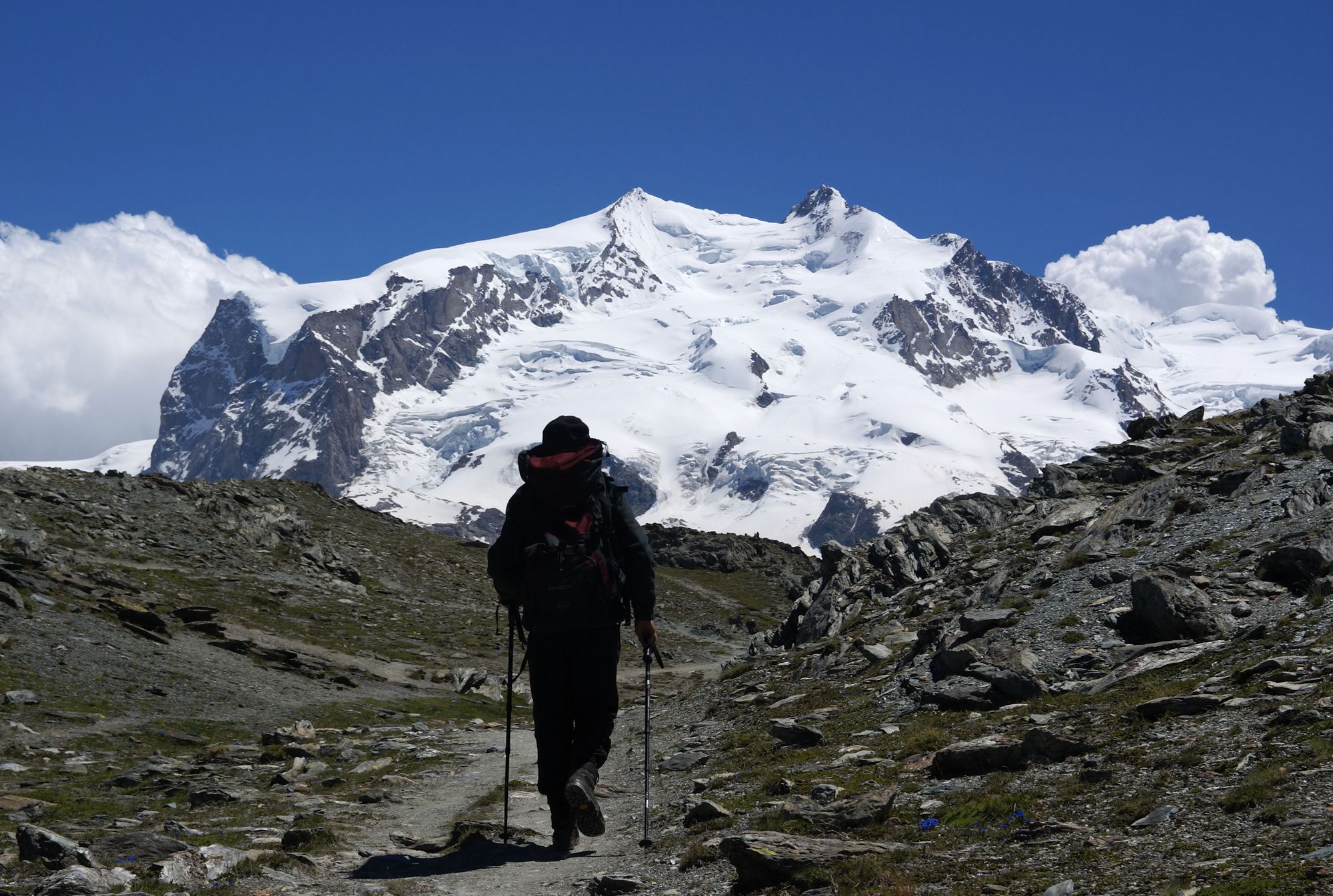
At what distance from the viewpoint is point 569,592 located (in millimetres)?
12141

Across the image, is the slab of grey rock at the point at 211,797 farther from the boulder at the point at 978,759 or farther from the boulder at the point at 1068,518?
the boulder at the point at 1068,518

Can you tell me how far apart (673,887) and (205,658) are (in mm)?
33560

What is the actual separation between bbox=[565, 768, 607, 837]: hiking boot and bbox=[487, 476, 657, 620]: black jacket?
1.89 meters

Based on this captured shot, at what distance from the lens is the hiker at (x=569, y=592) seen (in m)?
12.2

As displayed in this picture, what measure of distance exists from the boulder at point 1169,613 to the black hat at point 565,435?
11.2m

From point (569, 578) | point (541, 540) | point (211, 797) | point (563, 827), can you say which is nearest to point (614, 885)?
point (563, 827)

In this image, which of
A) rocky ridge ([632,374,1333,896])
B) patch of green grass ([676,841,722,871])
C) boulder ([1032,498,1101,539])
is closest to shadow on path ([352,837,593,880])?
rocky ridge ([632,374,1333,896])

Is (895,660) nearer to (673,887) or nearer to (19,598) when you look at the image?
(673,887)

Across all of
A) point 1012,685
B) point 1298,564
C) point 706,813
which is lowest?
point 706,813

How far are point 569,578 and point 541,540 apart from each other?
57 centimetres

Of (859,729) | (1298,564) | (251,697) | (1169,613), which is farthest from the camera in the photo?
(251,697)

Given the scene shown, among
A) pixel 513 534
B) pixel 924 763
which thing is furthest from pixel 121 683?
pixel 924 763

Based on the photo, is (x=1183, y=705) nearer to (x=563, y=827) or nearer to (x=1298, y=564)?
(x=563, y=827)

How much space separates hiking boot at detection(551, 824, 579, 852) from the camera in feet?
39.9
